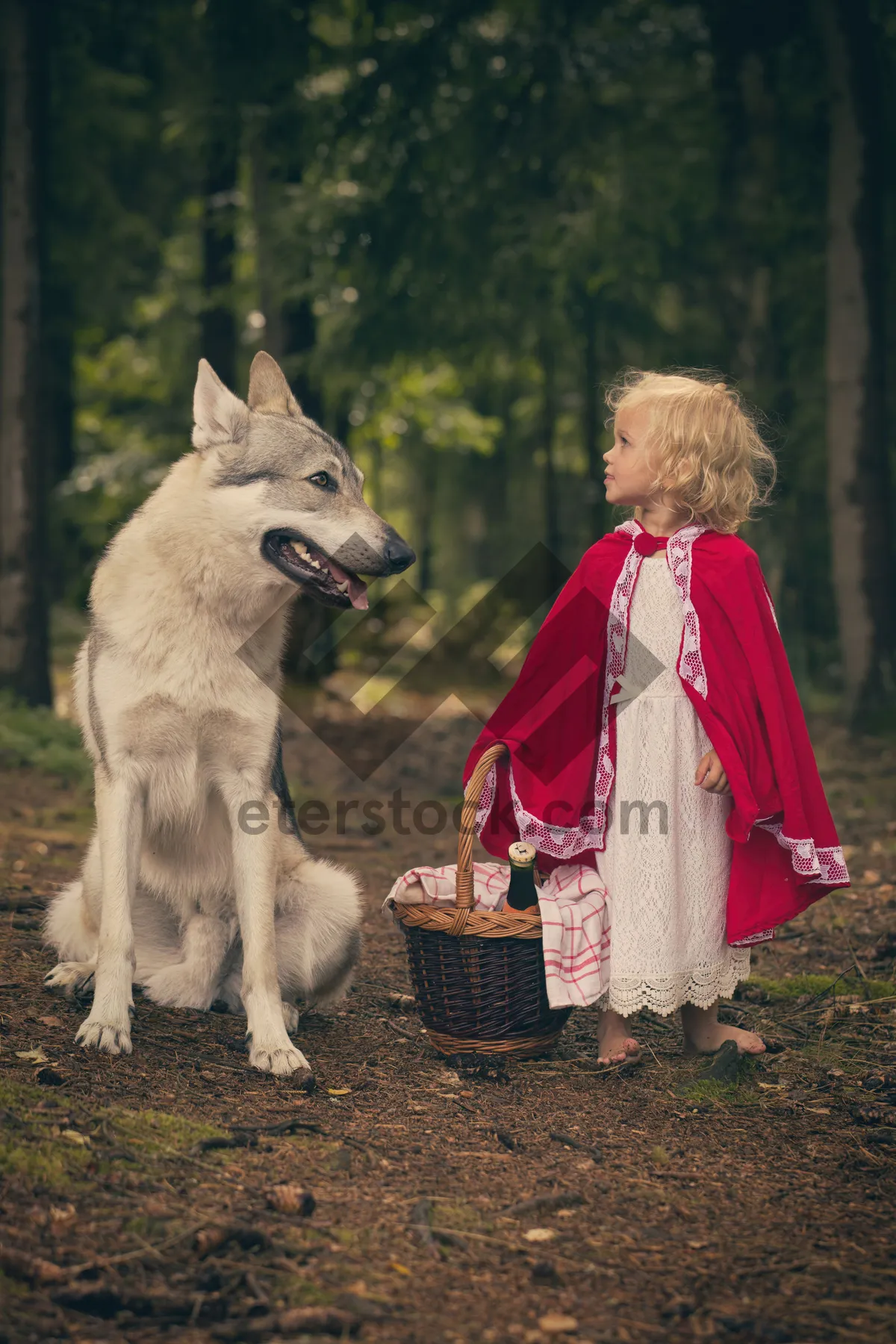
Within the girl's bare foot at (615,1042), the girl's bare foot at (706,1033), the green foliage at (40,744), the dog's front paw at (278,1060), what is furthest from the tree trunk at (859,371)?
the dog's front paw at (278,1060)


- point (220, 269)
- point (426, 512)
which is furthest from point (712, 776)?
point (426, 512)

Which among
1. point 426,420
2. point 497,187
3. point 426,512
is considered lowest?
point 426,512

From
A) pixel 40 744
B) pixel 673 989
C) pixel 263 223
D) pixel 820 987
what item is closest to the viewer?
pixel 673 989

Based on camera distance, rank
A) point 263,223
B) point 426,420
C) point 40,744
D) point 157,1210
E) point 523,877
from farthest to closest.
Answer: point 426,420 → point 263,223 → point 40,744 → point 523,877 → point 157,1210

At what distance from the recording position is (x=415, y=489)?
2155 centimetres

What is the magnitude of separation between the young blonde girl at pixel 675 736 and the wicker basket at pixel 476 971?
0.73ft

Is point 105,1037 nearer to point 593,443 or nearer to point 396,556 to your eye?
point 396,556

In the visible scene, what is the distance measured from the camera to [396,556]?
4242 mm

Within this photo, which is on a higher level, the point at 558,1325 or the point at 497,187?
the point at 497,187

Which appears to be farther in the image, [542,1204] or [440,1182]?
[440,1182]

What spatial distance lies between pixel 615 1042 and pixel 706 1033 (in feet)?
1.14

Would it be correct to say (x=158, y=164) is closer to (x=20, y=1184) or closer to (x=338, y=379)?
(x=338, y=379)

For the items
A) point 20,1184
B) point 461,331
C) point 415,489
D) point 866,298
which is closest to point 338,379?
point 461,331

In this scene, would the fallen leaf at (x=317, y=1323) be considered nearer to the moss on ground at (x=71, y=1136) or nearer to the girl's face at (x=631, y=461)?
the moss on ground at (x=71, y=1136)
